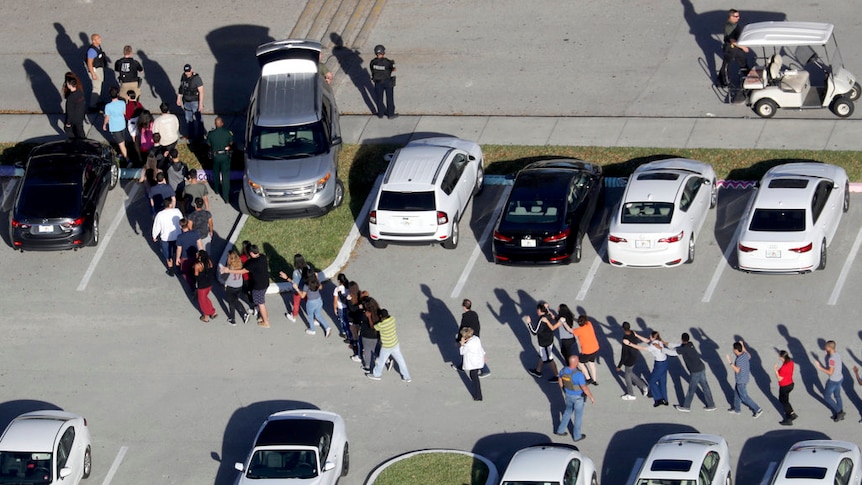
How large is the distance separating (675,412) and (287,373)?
691 cm

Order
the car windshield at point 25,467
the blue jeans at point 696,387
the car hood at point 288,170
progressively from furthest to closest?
the car hood at point 288,170 < the blue jeans at point 696,387 < the car windshield at point 25,467

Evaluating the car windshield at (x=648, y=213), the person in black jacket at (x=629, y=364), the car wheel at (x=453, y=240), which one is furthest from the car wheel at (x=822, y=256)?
the car wheel at (x=453, y=240)

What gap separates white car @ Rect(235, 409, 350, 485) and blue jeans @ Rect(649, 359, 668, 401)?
537cm

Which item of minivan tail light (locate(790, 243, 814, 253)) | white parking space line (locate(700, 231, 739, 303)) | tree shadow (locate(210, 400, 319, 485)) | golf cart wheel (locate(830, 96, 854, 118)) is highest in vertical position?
minivan tail light (locate(790, 243, 814, 253))

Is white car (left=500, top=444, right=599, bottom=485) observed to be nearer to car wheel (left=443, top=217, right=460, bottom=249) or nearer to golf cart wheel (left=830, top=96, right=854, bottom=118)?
car wheel (left=443, top=217, right=460, bottom=249)

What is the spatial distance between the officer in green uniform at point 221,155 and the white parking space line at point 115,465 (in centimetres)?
744

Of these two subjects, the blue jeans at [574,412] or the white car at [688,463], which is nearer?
the white car at [688,463]

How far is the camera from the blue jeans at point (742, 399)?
24.9 meters

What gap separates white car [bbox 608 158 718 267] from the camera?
28156 mm

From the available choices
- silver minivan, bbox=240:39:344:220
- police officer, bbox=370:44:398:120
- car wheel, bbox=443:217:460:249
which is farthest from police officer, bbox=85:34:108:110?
car wheel, bbox=443:217:460:249

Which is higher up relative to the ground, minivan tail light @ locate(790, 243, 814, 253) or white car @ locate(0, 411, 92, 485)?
white car @ locate(0, 411, 92, 485)

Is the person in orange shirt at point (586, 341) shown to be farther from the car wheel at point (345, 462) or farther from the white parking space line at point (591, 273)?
the car wheel at point (345, 462)

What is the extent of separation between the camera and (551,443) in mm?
25031

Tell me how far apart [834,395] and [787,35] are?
10.6m
